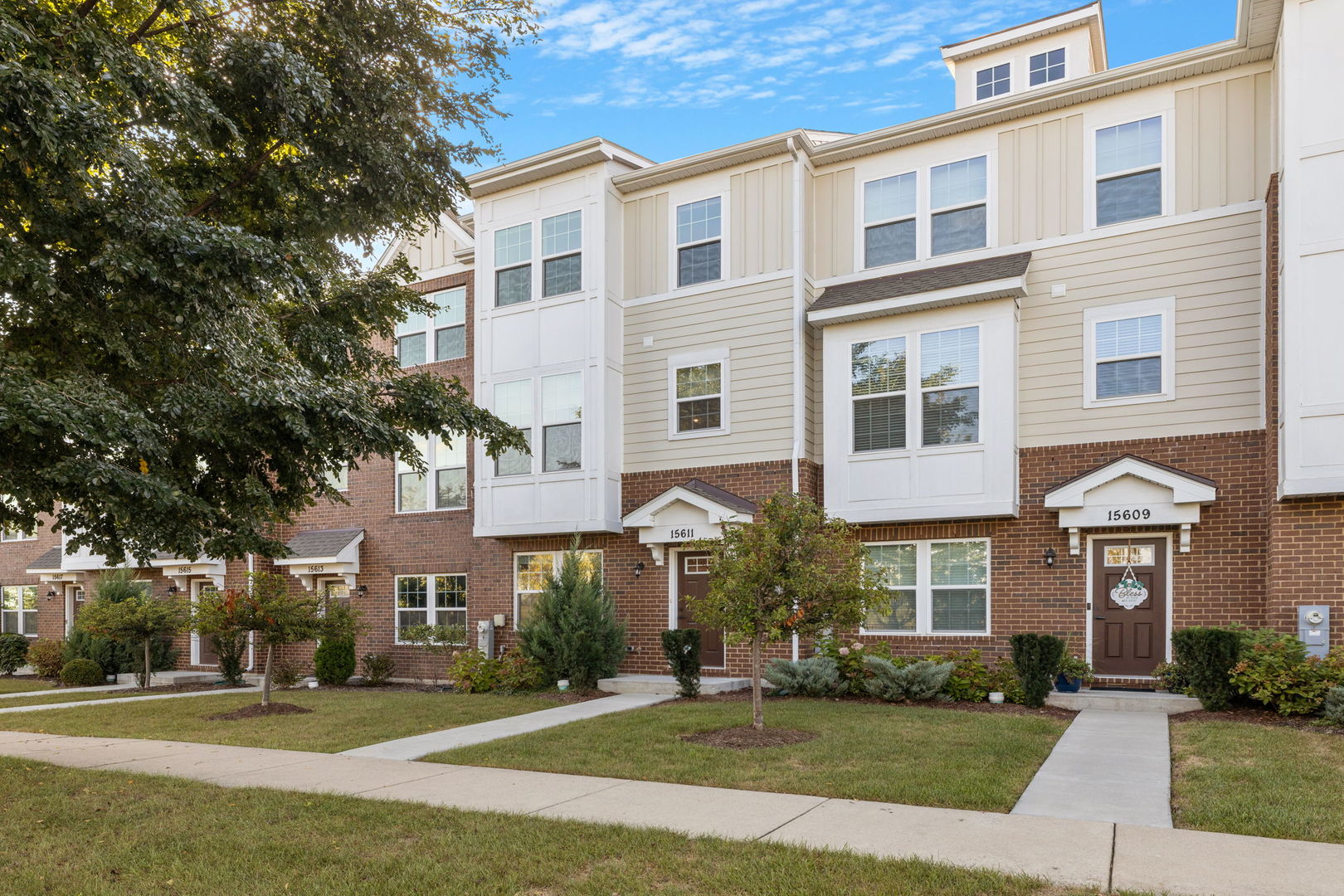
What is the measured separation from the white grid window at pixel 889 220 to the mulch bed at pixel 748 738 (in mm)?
8054

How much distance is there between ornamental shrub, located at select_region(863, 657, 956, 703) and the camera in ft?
41.8

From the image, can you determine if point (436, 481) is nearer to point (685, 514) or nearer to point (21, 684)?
point (685, 514)

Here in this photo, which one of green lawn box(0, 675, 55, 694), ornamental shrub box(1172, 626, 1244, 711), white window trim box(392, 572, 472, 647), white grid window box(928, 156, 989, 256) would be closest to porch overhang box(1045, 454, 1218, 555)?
ornamental shrub box(1172, 626, 1244, 711)

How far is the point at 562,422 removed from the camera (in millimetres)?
16609

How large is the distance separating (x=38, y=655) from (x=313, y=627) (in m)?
11.5

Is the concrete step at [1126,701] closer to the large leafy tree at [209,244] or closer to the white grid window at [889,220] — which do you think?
the white grid window at [889,220]

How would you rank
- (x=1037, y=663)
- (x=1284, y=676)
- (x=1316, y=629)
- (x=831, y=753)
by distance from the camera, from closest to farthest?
(x=831, y=753), (x=1284, y=676), (x=1316, y=629), (x=1037, y=663)

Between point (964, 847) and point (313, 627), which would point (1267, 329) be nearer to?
point (964, 847)

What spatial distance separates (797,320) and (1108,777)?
8.58 metres

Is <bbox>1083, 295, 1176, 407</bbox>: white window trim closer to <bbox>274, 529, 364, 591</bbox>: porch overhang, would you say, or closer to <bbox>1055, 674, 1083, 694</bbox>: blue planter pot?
<bbox>1055, 674, 1083, 694</bbox>: blue planter pot

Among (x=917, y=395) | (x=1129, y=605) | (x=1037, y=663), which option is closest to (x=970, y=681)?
(x=1037, y=663)

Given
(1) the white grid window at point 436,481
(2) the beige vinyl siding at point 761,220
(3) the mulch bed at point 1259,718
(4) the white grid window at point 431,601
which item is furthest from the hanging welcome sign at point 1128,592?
(1) the white grid window at point 436,481

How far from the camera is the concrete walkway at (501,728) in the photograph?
10.1 m

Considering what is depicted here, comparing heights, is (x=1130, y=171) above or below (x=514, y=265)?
above
